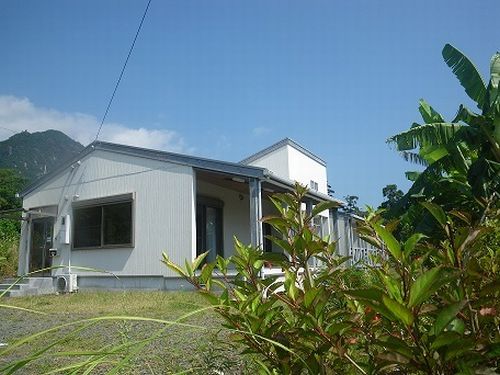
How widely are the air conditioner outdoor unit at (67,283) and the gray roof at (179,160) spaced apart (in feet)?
12.8

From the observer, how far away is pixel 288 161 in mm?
19828

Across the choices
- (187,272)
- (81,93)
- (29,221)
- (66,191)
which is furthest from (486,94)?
(29,221)

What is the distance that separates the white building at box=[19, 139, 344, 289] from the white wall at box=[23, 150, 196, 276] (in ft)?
0.09

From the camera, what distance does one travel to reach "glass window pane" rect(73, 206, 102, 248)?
13.9 metres

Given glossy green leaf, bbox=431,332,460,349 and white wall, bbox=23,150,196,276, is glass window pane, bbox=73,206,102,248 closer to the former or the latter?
white wall, bbox=23,150,196,276

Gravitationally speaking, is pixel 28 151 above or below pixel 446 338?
above

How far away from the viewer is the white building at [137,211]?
11820 millimetres

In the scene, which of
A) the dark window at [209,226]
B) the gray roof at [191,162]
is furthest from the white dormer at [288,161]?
the gray roof at [191,162]

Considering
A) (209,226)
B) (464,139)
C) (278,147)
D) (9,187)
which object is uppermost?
(9,187)

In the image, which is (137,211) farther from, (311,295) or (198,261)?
(311,295)

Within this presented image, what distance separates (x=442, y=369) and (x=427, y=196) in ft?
36.2

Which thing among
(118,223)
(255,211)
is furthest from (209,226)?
(255,211)

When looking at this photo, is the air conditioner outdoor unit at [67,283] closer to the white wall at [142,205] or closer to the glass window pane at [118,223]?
the white wall at [142,205]

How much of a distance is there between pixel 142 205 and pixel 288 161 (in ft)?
28.8
